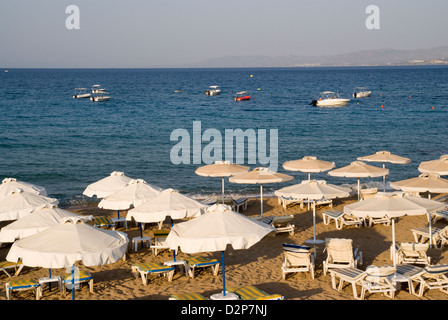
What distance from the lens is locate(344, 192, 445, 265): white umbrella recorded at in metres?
9.73

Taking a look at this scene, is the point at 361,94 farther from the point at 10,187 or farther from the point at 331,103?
the point at 10,187

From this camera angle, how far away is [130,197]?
41.2 ft

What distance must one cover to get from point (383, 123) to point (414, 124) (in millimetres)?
2761

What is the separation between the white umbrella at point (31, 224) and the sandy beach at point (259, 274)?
1.19 metres

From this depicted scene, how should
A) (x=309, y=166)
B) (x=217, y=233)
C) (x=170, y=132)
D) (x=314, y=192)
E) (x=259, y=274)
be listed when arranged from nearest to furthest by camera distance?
(x=217, y=233) → (x=259, y=274) → (x=314, y=192) → (x=309, y=166) → (x=170, y=132)

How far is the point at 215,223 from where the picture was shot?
8.86 metres

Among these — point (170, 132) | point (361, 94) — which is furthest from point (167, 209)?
point (361, 94)

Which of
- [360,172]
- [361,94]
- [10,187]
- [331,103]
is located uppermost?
[361,94]

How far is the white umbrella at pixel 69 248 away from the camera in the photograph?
7.84 metres

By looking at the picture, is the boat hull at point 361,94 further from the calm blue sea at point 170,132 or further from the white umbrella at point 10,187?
the white umbrella at point 10,187

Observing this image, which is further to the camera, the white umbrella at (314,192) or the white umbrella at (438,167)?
the white umbrella at (438,167)

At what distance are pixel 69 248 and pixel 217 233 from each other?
2323 mm

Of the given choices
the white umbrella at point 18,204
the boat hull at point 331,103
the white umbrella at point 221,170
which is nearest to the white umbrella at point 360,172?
the white umbrella at point 221,170

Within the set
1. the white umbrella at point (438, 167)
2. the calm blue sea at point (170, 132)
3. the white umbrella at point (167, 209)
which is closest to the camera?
the white umbrella at point (167, 209)
